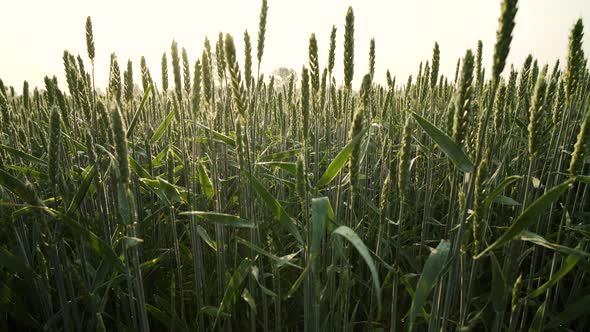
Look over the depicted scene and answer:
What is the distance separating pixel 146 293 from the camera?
180 cm

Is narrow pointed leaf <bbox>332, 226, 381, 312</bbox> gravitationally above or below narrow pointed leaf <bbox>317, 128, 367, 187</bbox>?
below

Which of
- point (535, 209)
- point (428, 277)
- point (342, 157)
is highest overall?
point (342, 157)

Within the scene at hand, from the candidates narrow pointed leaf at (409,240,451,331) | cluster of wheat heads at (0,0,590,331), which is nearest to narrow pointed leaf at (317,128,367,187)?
cluster of wheat heads at (0,0,590,331)

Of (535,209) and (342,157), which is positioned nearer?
(535,209)

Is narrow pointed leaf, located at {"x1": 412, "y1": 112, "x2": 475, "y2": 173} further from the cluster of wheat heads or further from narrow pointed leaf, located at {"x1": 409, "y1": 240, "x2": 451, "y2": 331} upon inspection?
narrow pointed leaf, located at {"x1": 409, "y1": 240, "x2": 451, "y2": 331}

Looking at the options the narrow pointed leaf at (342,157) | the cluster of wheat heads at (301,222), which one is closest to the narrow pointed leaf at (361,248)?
the cluster of wheat heads at (301,222)

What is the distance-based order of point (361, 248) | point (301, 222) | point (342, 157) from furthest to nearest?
point (301, 222)
point (342, 157)
point (361, 248)

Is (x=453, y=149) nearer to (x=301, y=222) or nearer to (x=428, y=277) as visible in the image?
(x=428, y=277)

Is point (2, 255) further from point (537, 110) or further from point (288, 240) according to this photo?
point (537, 110)

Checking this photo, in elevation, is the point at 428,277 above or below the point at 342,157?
below

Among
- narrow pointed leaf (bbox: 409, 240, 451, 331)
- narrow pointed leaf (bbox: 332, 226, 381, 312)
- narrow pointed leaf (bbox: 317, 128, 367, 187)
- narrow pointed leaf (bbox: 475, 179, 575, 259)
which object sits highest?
narrow pointed leaf (bbox: 317, 128, 367, 187)

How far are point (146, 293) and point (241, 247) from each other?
1.77 ft

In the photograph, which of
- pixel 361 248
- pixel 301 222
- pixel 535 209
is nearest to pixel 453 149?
pixel 535 209

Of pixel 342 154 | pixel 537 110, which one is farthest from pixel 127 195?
pixel 537 110
